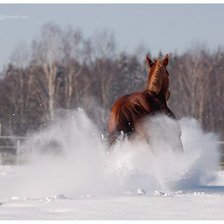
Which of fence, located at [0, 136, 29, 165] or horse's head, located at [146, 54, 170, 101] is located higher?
horse's head, located at [146, 54, 170, 101]

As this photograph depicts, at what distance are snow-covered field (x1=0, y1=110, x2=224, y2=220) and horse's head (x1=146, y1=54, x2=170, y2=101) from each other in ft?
2.53

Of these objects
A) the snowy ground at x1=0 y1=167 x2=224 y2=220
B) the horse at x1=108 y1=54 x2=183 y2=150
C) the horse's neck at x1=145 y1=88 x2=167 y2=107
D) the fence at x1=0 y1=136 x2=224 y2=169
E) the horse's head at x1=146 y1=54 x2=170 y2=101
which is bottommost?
the fence at x1=0 y1=136 x2=224 y2=169

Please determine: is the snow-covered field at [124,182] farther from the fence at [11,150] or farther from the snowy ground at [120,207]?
the fence at [11,150]

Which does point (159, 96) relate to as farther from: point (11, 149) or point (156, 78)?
point (11, 149)

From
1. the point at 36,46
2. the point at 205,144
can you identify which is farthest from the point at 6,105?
the point at 205,144

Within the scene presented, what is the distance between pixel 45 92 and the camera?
44.3 meters

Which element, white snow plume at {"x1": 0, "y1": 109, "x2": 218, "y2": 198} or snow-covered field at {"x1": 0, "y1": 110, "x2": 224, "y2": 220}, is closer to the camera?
snow-covered field at {"x1": 0, "y1": 110, "x2": 224, "y2": 220}

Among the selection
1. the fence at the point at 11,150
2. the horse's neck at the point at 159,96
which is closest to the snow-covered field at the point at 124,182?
the horse's neck at the point at 159,96

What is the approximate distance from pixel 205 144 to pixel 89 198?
163 inches

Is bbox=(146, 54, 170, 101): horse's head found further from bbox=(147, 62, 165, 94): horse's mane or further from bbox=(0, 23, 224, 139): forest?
bbox=(0, 23, 224, 139): forest

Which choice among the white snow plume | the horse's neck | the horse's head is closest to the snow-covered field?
the white snow plume

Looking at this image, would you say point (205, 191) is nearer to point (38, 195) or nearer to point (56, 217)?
point (38, 195)

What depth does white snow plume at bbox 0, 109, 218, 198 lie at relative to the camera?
475 inches

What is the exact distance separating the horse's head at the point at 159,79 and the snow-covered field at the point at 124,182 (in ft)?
2.53
